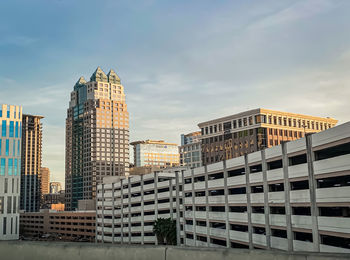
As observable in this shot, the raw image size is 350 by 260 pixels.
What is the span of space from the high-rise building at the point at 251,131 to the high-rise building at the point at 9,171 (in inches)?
3548

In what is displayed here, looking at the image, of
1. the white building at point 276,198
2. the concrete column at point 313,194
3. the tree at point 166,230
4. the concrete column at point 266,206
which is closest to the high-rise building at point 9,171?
the tree at point 166,230

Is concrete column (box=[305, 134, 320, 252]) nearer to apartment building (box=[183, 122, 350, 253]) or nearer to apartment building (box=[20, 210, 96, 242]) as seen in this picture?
apartment building (box=[183, 122, 350, 253])

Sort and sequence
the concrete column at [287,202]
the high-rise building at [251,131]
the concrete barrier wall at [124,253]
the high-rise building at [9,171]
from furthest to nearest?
1. the high-rise building at [251,131]
2. the high-rise building at [9,171]
3. the concrete column at [287,202]
4. the concrete barrier wall at [124,253]

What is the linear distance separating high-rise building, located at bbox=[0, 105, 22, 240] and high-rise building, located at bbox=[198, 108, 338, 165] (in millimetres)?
90130

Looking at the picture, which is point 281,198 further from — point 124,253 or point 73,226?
point 73,226

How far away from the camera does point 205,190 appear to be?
261 ft

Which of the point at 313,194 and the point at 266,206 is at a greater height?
the point at 313,194

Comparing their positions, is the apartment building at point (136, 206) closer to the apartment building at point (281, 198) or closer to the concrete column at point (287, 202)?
the apartment building at point (281, 198)

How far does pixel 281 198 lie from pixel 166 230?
52.9m

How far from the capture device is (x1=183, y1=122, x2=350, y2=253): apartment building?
4381cm

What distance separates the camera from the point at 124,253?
470 inches

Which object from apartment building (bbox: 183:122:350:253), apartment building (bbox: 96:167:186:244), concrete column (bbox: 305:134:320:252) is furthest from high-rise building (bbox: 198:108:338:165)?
concrete column (bbox: 305:134:320:252)

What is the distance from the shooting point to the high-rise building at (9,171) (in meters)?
124

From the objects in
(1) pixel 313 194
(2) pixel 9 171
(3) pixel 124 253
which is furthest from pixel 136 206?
(3) pixel 124 253
